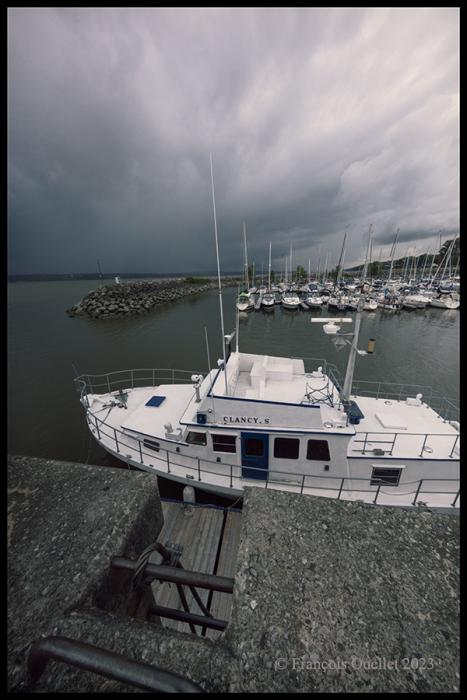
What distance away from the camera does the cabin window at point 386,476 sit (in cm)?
779

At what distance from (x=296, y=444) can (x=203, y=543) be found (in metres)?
3.71

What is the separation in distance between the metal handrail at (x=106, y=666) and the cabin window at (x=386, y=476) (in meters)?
8.76

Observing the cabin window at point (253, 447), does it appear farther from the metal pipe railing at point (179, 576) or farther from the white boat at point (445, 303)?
the white boat at point (445, 303)

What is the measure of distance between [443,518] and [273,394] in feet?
23.9

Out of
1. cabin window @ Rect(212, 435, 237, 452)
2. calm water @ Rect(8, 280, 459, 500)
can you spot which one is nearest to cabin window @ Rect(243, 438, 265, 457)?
cabin window @ Rect(212, 435, 237, 452)

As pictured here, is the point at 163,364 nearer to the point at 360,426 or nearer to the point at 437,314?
the point at 360,426

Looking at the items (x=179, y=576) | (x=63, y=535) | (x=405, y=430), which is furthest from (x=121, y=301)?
(x=179, y=576)

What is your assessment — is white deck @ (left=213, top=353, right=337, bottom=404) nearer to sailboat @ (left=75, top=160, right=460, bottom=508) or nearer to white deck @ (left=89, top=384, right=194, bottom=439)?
sailboat @ (left=75, top=160, right=460, bottom=508)

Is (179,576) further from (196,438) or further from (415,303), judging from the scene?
(415,303)

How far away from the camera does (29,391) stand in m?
19.5

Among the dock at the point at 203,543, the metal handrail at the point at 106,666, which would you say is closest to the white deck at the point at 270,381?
the dock at the point at 203,543

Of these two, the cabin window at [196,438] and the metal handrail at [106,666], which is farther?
the cabin window at [196,438]

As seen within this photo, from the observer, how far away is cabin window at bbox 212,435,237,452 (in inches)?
317
